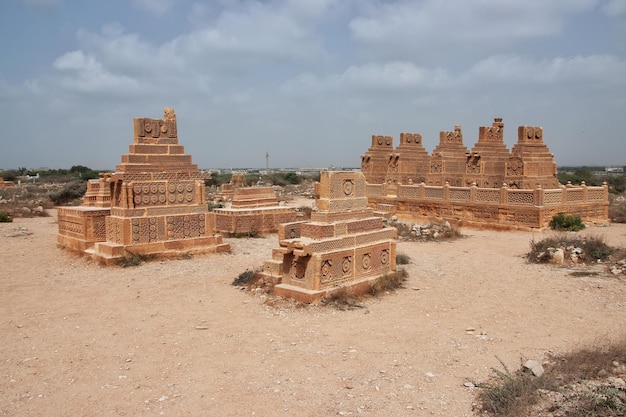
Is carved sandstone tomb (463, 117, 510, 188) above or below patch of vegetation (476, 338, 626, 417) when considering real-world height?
above

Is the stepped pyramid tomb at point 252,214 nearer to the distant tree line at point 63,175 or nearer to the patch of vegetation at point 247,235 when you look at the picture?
the patch of vegetation at point 247,235

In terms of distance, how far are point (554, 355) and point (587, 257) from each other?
6.12 metres

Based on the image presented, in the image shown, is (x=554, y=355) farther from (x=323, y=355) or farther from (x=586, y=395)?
(x=323, y=355)

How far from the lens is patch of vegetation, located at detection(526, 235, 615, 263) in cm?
1083

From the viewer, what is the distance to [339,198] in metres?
8.76

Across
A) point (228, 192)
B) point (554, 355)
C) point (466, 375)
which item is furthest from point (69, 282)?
point (228, 192)

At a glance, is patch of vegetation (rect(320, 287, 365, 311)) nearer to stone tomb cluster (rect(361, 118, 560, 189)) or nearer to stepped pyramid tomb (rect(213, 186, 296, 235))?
stepped pyramid tomb (rect(213, 186, 296, 235))

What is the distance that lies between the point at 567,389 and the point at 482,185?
18092mm

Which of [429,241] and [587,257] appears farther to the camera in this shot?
[429,241]

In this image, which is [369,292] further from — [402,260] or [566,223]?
[566,223]

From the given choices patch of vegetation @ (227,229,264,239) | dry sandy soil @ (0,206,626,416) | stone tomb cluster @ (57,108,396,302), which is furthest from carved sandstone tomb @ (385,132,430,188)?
dry sandy soil @ (0,206,626,416)

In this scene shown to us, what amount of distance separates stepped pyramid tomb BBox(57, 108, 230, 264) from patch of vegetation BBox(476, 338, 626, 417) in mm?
8976

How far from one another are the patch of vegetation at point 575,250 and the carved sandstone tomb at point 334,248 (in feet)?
13.0

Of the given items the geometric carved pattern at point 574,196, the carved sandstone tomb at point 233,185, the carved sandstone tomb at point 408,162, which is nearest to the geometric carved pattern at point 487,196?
the geometric carved pattern at point 574,196
